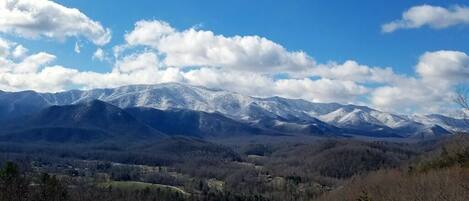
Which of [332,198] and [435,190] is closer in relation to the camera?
[435,190]

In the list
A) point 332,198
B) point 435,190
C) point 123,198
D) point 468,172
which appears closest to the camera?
point 435,190

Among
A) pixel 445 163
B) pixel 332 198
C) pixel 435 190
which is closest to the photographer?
pixel 435 190

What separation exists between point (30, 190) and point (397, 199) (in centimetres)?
7469

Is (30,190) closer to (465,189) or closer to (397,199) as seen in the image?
(397,199)

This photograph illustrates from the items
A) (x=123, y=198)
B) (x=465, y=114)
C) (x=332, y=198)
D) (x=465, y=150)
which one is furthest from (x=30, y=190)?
(x=465, y=114)

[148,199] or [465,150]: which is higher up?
[465,150]

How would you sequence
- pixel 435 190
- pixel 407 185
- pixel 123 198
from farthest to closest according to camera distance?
1. pixel 123 198
2. pixel 407 185
3. pixel 435 190

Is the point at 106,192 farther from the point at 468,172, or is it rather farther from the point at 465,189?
the point at 465,189

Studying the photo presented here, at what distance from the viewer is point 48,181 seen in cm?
12319

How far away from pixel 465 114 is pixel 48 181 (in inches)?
3719

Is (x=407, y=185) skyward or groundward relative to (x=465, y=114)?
groundward

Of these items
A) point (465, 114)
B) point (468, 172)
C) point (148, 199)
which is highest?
point (465, 114)

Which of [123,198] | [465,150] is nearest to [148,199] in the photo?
[123,198]

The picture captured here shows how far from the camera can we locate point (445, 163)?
135375 mm
